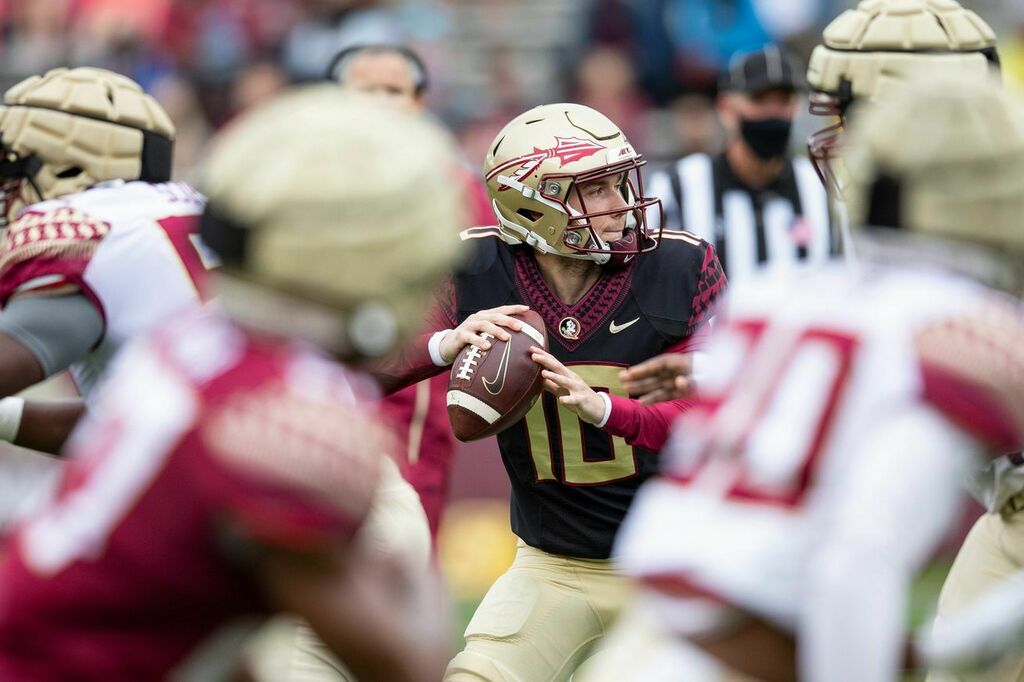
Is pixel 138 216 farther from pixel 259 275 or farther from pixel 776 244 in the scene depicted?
pixel 776 244

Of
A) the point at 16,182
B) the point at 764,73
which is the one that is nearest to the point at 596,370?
the point at 16,182

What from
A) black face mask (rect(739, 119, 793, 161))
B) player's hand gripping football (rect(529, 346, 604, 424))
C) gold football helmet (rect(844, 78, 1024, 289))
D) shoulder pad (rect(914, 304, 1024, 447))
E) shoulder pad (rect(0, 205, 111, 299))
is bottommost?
black face mask (rect(739, 119, 793, 161))

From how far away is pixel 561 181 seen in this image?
398 cm

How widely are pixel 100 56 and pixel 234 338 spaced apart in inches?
329

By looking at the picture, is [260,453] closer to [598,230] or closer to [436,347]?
[436,347]

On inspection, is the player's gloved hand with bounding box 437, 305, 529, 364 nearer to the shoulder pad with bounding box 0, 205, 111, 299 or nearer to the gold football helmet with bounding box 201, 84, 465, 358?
the shoulder pad with bounding box 0, 205, 111, 299

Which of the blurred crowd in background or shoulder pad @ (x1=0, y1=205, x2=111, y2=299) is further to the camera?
the blurred crowd in background

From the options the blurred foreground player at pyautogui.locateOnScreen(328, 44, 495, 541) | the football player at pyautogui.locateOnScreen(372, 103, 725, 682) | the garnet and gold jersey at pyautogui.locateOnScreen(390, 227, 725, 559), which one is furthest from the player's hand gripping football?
the blurred foreground player at pyautogui.locateOnScreen(328, 44, 495, 541)

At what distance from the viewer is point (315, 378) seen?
6.44ft

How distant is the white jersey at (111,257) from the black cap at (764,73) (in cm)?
294

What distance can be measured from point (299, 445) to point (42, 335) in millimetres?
1644

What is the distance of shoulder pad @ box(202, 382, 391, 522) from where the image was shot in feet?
5.98

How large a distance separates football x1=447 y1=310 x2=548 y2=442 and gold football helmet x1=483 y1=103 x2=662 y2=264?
33 centimetres

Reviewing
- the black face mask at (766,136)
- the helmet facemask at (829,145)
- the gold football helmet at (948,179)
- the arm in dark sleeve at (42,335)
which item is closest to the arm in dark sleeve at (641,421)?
the helmet facemask at (829,145)
